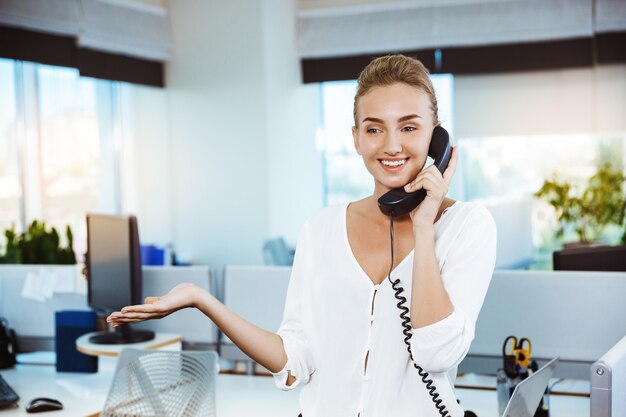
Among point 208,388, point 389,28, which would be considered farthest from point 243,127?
point 208,388

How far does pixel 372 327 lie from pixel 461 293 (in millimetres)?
→ 181

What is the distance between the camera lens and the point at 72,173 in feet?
17.4

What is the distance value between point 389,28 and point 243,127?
145 cm

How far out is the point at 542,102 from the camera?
599 centimetres

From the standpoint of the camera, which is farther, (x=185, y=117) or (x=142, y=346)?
(x=185, y=117)

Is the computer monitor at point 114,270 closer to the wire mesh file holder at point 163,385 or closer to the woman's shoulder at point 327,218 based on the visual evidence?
the wire mesh file holder at point 163,385

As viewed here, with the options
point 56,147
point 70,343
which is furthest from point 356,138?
point 56,147

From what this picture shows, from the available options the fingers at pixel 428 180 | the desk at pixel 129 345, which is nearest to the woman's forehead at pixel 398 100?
the fingers at pixel 428 180

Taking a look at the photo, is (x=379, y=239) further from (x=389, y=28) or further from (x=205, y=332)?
(x=389, y=28)

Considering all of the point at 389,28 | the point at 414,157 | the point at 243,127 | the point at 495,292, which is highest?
the point at 389,28

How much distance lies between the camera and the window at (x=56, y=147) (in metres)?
4.86

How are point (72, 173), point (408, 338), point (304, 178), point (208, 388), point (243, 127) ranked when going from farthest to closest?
point (304, 178) → point (243, 127) → point (72, 173) → point (208, 388) → point (408, 338)

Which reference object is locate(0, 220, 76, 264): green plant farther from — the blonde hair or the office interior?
the blonde hair

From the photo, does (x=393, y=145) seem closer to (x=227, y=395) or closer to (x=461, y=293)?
(x=461, y=293)
